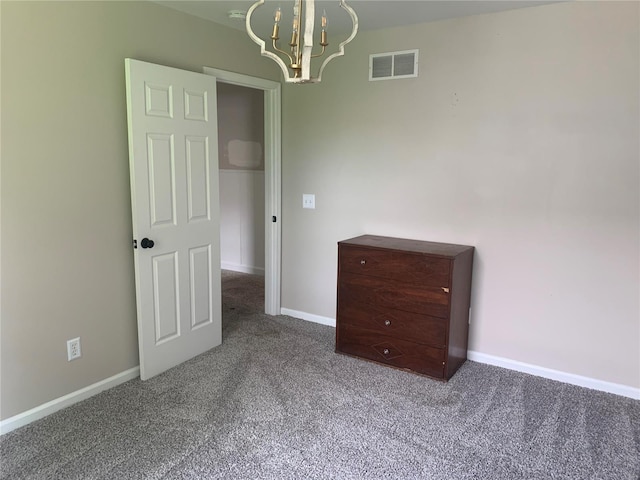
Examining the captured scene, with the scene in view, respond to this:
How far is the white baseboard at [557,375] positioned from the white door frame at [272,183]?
1.76 m

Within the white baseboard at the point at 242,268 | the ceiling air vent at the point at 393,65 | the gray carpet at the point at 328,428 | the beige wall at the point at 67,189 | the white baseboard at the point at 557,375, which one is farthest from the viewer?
the white baseboard at the point at 242,268

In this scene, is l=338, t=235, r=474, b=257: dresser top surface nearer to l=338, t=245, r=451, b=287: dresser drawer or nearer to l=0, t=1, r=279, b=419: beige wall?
l=338, t=245, r=451, b=287: dresser drawer

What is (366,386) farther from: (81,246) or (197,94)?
(197,94)

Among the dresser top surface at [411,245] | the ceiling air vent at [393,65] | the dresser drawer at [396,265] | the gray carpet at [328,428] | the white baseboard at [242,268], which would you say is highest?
the ceiling air vent at [393,65]

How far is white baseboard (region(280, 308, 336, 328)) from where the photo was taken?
13.2ft

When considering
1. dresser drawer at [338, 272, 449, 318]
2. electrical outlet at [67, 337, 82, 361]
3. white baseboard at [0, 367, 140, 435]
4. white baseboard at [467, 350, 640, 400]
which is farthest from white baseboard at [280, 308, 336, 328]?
electrical outlet at [67, 337, 82, 361]

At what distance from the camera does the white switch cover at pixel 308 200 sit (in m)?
3.94

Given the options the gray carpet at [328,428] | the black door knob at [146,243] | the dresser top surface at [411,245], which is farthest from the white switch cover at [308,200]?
the black door knob at [146,243]

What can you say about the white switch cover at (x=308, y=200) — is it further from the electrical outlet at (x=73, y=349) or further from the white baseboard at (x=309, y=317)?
the electrical outlet at (x=73, y=349)

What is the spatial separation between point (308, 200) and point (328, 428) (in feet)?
6.57

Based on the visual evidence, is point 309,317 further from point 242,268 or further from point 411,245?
point 242,268

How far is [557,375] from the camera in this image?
306cm

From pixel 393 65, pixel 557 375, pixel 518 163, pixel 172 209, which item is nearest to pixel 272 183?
pixel 172 209

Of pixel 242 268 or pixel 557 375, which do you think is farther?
pixel 242 268
